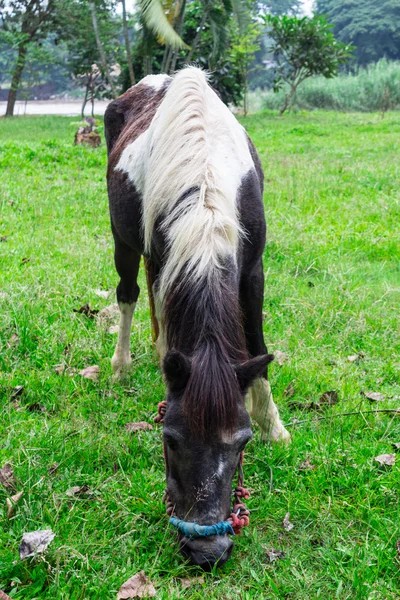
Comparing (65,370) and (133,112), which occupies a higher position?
(133,112)

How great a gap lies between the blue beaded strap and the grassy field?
28 cm

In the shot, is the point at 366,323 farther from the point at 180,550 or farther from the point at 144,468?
the point at 180,550

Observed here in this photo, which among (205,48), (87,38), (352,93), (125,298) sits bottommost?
(125,298)

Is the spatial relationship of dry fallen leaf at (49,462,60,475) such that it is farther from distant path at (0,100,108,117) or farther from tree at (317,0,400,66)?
tree at (317,0,400,66)

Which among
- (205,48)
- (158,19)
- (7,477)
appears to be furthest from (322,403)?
(205,48)

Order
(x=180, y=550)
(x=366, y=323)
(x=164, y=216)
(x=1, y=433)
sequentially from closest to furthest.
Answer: (x=180, y=550), (x=164, y=216), (x=1, y=433), (x=366, y=323)

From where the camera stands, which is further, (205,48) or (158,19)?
(205,48)

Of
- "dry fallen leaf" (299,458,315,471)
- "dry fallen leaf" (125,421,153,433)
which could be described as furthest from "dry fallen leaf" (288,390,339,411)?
"dry fallen leaf" (125,421,153,433)

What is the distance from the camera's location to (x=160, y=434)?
3297 mm

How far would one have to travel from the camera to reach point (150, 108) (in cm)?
384

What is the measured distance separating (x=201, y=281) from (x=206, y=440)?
1.91ft

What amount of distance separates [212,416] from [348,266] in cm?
390

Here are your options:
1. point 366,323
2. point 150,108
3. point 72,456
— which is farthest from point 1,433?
point 366,323

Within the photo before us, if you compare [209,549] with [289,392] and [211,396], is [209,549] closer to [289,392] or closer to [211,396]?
[211,396]
